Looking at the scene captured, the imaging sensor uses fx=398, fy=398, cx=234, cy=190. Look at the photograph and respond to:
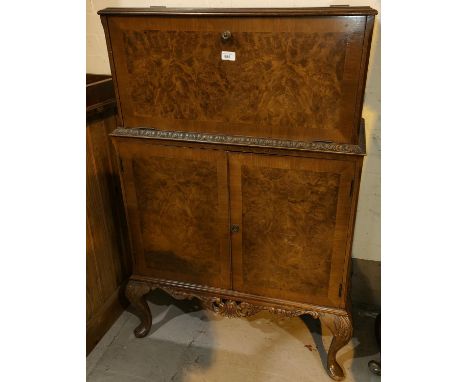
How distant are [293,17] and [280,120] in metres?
0.34

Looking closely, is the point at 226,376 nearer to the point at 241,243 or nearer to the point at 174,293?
the point at 174,293

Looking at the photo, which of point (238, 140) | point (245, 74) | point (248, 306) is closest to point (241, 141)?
point (238, 140)

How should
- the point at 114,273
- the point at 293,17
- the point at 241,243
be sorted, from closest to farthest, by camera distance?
1. the point at 293,17
2. the point at 241,243
3. the point at 114,273

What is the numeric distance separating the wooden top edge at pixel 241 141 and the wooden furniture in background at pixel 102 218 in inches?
12.6

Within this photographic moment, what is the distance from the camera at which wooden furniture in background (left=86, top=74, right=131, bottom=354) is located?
187 centimetres

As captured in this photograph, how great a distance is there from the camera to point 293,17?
4.15 ft

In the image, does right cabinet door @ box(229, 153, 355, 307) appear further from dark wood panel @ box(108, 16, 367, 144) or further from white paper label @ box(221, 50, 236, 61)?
white paper label @ box(221, 50, 236, 61)

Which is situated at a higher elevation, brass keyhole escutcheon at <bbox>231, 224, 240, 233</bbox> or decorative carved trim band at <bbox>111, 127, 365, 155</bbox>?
decorative carved trim band at <bbox>111, 127, 365, 155</bbox>

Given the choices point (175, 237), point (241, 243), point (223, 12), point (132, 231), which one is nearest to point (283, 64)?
point (223, 12)

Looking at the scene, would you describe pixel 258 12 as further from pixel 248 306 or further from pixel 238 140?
pixel 248 306

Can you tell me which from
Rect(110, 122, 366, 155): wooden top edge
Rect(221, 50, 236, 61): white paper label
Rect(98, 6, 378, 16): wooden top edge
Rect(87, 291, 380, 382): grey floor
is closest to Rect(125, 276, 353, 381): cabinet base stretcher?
Rect(87, 291, 380, 382): grey floor

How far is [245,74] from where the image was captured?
4.57ft

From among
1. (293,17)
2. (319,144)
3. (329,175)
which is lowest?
(329,175)

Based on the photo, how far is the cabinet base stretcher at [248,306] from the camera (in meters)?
1.68
